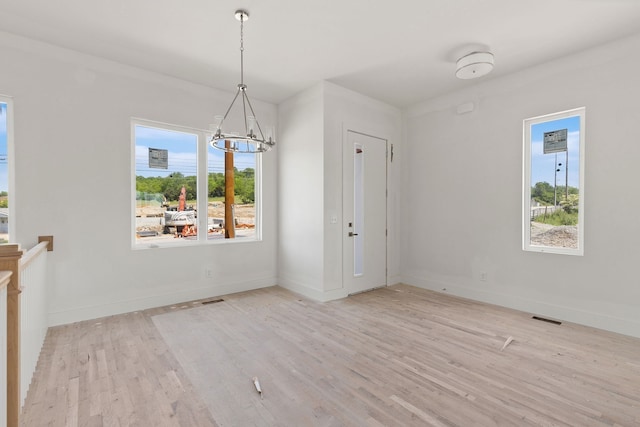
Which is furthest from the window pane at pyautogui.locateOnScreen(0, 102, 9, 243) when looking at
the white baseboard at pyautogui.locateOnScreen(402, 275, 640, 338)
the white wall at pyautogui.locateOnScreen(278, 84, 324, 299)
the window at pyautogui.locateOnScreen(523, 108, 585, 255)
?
the window at pyautogui.locateOnScreen(523, 108, 585, 255)

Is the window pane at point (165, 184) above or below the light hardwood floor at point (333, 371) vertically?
above

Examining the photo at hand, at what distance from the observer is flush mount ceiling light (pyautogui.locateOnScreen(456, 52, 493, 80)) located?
136 inches

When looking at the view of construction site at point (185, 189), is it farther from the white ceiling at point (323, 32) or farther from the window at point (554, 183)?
the window at point (554, 183)

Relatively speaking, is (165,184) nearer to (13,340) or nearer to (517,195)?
(13,340)

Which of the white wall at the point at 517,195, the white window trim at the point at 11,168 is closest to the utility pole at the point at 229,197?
the white window trim at the point at 11,168

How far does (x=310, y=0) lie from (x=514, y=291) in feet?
13.4

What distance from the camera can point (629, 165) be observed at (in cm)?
323

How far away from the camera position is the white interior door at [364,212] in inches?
184

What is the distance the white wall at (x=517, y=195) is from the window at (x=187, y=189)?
2.77 metres

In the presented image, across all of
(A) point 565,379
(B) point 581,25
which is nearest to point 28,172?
(A) point 565,379

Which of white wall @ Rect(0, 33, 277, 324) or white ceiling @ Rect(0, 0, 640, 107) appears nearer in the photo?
white ceiling @ Rect(0, 0, 640, 107)

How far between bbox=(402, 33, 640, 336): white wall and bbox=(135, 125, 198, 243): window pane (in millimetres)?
3456

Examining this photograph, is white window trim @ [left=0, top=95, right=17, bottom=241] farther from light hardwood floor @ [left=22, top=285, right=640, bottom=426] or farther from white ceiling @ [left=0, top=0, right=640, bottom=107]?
light hardwood floor @ [left=22, top=285, right=640, bottom=426]

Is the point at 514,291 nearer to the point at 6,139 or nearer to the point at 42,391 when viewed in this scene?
the point at 42,391
